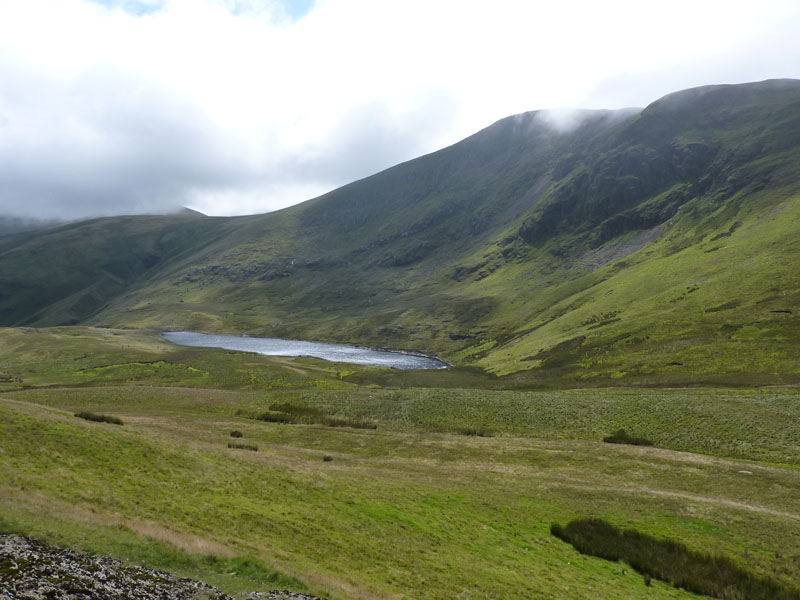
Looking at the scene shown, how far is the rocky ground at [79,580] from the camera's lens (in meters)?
12.1

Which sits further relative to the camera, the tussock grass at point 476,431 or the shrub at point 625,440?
the tussock grass at point 476,431

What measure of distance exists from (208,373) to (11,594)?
371ft

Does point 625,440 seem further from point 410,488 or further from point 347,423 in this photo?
point 347,423

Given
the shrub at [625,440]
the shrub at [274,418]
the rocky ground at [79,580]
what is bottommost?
the shrub at [625,440]

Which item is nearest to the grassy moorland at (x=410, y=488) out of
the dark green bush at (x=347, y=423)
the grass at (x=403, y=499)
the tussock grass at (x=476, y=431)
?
the grass at (x=403, y=499)

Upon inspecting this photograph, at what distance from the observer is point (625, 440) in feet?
186

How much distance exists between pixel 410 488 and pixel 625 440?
33693mm

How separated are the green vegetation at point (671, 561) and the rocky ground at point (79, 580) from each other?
2256cm

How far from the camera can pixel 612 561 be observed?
28797mm

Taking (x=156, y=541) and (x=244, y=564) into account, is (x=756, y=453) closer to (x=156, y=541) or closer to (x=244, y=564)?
(x=244, y=564)

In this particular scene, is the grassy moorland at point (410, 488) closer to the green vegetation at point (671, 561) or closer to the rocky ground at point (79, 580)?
the green vegetation at point (671, 561)

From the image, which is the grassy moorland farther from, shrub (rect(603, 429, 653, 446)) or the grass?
shrub (rect(603, 429, 653, 446))

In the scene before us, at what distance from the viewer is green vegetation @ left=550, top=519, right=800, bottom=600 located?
25.5 m

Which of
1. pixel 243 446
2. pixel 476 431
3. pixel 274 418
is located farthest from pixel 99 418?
pixel 476 431
